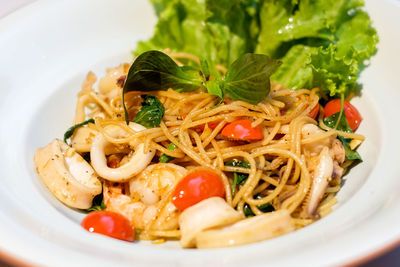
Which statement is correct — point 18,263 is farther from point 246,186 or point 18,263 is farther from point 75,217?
point 246,186

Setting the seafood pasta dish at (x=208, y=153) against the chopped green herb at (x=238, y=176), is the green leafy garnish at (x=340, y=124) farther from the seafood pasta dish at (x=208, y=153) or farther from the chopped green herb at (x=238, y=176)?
the chopped green herb at (x=238, y=176)

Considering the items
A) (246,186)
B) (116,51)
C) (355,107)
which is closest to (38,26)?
(116,51)

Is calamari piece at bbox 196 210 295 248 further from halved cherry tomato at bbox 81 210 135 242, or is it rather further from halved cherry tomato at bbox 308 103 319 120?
halved cherry tomato at bbox 308 103 319 120

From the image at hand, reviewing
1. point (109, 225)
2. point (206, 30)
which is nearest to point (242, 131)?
point (109, 225)

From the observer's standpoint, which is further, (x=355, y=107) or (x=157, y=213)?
(x=355, y=107)

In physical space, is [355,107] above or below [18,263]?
below

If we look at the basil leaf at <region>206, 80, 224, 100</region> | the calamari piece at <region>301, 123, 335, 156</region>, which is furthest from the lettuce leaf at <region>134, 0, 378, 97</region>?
the basil leaf at <region>206, 80, 224, 100</region>
